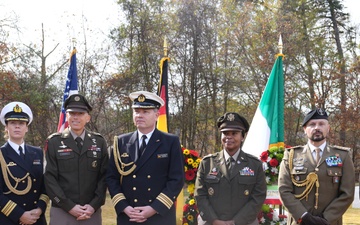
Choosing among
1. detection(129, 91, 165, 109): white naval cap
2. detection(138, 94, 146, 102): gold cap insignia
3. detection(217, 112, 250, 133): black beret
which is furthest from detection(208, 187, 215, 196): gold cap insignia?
detection(138, 94, 146, 102): gold cap insignia

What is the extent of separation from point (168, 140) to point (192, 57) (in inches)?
619

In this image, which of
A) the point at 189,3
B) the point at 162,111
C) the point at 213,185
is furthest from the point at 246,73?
the point at 213,185

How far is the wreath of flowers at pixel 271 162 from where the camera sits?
541 centimetres

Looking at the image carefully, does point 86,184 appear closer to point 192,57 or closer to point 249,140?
point 249,140

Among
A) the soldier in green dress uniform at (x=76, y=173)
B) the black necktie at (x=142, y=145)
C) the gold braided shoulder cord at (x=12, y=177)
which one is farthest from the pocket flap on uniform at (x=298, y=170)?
the gold braided shoulder cord at (x=12, y=177)

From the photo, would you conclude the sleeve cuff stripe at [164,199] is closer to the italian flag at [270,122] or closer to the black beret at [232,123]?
the black beret at [232,123]

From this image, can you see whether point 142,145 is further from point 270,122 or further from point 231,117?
point 270,122

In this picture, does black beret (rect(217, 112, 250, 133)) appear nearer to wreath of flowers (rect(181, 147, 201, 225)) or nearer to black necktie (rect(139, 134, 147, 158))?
black necktie (rect(139, 134, 147, 158))

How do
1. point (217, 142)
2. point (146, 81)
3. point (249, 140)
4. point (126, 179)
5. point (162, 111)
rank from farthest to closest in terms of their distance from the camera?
point (217, 142) < point (146, 81) < point (162, 111) < point (249, 140) < point (126, 179)

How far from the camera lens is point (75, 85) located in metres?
7.13

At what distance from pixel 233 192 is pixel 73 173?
1.38 m

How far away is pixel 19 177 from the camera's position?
4.01m

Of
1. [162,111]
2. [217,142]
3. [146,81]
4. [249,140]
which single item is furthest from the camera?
[217,142]

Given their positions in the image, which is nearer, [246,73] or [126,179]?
[126,179]
